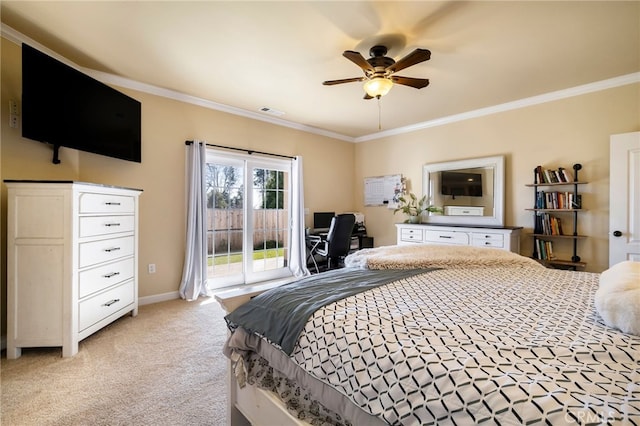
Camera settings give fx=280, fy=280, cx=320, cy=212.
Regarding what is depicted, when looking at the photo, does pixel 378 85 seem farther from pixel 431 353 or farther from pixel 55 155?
pixel 55 155

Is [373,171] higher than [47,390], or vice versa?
[373,171]

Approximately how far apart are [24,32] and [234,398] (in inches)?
126

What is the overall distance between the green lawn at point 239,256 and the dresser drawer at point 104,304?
1074mm

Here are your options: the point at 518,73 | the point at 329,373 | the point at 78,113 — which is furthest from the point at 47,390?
the point at 518,73

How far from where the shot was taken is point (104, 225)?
241cm

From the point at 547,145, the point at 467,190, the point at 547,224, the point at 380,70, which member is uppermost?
the point at 380,70

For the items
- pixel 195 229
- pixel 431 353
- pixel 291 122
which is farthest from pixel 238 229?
pixel 431 353

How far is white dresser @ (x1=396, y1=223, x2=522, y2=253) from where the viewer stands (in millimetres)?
3363

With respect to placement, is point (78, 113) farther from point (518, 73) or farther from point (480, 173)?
point (480, 173)

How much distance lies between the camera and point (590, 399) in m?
0.58

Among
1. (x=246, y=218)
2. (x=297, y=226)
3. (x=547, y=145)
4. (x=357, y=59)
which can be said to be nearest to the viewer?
(x=357, y=59)

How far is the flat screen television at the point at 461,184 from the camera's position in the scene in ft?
12.8

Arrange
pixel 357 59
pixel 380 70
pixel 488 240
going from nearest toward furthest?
pixel 357 59 < pixel 380 70 < pixel 488 240

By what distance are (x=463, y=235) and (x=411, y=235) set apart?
765 mm
